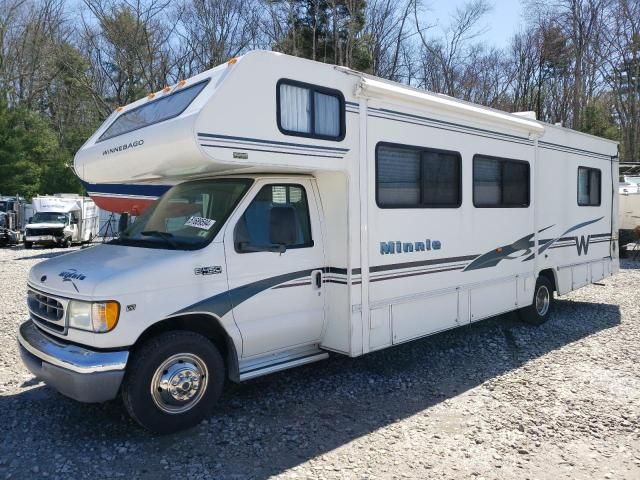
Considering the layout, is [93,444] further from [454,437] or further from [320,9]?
[320,9]

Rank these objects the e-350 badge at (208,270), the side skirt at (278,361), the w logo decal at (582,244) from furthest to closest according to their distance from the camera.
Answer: the w logo decal at (582,244) < the side skirt at (278,361) < the e-350 badge at (208,270)

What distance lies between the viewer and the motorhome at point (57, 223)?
2219cm

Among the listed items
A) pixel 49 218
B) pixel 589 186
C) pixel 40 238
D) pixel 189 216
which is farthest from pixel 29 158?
pixel 589 186

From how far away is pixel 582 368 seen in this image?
5.95m

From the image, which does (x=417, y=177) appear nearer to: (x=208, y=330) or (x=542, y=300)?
(x=208, y=330)

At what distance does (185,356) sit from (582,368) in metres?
4.36

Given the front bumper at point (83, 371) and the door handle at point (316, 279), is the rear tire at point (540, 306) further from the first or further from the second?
the front bumper at point (83, 371)

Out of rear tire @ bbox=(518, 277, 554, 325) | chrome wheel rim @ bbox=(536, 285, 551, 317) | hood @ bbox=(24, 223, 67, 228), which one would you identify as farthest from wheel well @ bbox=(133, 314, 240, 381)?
hood @ bbox=(24, 223, 67, 228)

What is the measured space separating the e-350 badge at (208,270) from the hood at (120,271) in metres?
0.03

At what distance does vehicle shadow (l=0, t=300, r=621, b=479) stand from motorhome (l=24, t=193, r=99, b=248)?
19085mm

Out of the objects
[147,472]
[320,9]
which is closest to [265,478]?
[147,472]

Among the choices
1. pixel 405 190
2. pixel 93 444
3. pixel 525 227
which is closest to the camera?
pixel 93 444

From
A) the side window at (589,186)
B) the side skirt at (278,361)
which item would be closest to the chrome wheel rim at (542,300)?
the side window at (589,186)

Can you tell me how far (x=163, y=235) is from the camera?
4727mm
